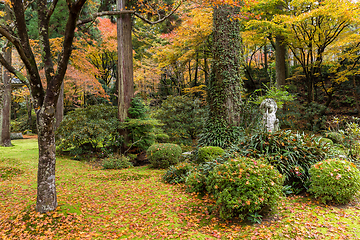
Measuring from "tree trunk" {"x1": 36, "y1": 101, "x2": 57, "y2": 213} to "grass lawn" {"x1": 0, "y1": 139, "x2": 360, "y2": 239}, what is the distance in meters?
0.21

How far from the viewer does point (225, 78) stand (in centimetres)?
687

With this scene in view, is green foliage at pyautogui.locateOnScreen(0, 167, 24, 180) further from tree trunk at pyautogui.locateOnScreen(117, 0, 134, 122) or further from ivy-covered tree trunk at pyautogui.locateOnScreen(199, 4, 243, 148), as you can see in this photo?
ivy-covered tree trunk at pyautogui.locateOnScreen(199, 4, 243, 148)

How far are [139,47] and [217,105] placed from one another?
39.8ft

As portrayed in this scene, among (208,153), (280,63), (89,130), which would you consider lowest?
(208,153)

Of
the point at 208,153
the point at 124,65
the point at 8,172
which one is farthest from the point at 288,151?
the point at 8,172

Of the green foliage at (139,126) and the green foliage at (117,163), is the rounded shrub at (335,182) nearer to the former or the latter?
the green foliage at (139,126)

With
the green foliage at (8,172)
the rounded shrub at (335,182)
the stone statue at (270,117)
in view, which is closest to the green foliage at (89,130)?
the green foliage at (8,172)

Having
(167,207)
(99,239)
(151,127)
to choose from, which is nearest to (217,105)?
(151,127)

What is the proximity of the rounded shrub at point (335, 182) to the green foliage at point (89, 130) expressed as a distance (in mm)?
6486

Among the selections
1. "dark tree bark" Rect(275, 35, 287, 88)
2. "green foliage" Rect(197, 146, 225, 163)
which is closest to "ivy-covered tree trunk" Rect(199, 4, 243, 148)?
"green foliage" Rect(197, 146, 225, 163)

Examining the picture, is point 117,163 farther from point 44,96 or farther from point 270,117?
point 270,117

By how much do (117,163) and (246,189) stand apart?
16.4 feet

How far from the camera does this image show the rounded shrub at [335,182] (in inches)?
130

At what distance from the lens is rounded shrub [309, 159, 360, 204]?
10.9 ft
